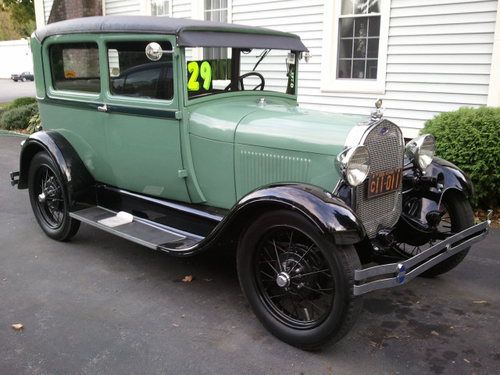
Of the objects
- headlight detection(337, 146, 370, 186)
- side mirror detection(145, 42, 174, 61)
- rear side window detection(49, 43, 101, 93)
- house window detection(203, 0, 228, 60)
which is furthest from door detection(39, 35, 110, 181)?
house window detection(203, 0, 228, 60)

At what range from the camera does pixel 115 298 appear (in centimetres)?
351

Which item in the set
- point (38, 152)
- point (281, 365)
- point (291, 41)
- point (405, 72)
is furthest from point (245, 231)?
point (405, 72)

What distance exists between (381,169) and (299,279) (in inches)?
35.1

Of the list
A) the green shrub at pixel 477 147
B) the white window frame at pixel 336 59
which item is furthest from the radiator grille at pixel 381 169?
the white window frame at pixel 336 59

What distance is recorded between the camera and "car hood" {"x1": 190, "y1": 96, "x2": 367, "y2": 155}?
10.1 ft

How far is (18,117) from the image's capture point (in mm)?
11625

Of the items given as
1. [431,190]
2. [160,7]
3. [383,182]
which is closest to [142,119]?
[383,182]

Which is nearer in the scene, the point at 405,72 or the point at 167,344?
the point at 167,344

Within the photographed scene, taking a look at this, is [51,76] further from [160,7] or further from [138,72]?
[160,7]

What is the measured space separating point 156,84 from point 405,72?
413cm

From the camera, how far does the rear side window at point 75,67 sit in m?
4.12

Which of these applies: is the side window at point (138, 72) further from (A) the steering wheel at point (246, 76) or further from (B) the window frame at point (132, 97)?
(A) the steering wheel at point (246, 76)

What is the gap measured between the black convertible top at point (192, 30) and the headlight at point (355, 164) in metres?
1.36

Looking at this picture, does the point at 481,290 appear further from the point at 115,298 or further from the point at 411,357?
the point at 115,298
